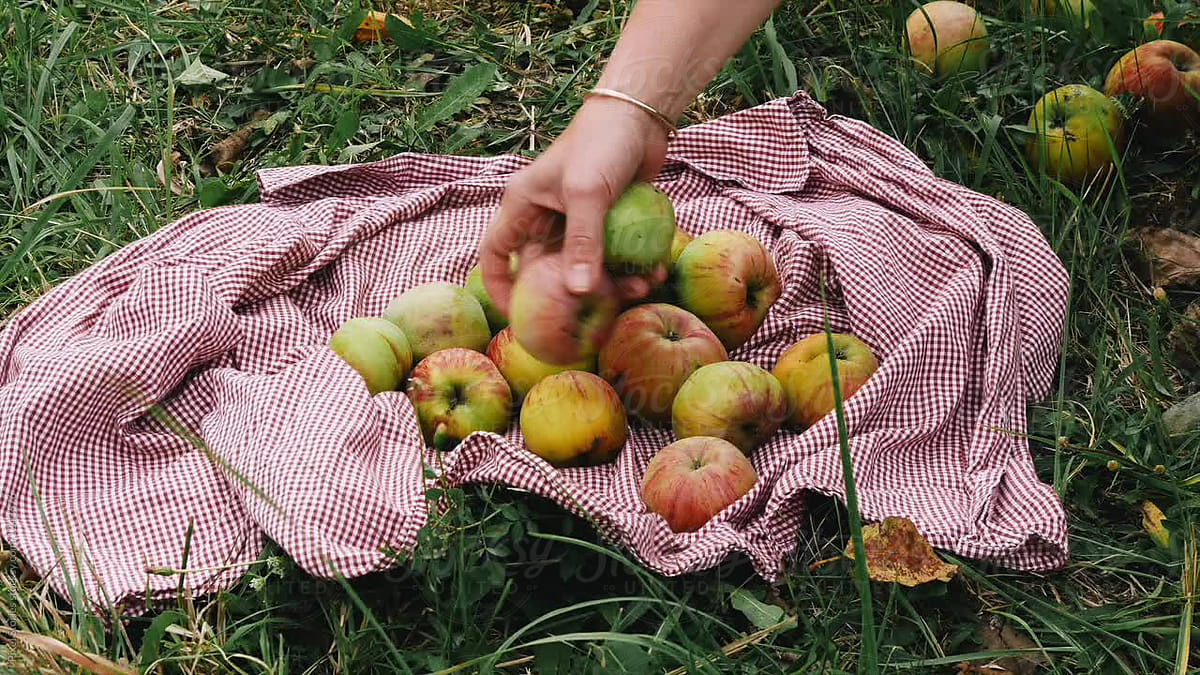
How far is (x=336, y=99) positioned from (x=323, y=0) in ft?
1.85

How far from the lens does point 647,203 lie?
2.16 m

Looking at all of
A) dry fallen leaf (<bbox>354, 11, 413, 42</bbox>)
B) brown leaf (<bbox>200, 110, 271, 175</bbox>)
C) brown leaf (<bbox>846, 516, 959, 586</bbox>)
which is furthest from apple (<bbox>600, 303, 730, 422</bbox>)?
dry fallen leaf (<bbox>354, 11, 413, 42</bbox>)

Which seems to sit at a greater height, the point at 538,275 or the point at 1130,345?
the point at 538,275

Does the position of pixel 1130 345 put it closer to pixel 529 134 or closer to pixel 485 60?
pixel 529 134

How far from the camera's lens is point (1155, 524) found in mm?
2131

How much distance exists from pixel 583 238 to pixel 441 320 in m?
0.57

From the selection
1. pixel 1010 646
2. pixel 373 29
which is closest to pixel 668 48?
pixel 1010 646

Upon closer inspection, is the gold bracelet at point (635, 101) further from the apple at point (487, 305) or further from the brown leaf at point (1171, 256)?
the brown leaf at point (1171, 256)

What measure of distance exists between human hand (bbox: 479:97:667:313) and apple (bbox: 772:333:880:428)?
1.55ft

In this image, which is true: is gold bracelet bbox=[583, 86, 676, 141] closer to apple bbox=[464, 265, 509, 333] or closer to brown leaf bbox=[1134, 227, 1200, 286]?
apple bbox=[464, 265, 509, 333]

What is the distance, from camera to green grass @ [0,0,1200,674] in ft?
6.35

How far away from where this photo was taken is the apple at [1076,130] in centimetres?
292

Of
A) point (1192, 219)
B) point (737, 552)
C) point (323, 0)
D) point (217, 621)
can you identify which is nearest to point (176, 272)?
point (217, 621)

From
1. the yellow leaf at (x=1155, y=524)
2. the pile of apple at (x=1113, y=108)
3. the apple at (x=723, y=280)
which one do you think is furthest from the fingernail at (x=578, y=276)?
the pile of apple at (x=1113, y=108)
